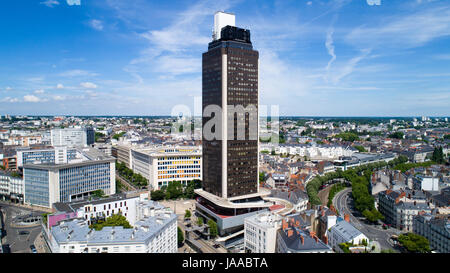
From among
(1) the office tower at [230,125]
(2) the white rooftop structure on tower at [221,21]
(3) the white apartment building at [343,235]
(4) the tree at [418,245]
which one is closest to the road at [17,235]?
(1) the office tower at [230,125]

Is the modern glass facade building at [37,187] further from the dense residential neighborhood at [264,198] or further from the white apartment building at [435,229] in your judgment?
the white apartment building at [435,229]

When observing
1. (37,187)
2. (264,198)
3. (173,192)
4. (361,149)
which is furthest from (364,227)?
(361,149)

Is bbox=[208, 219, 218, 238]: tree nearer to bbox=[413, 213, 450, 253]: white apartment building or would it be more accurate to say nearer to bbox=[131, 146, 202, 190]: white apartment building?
bbox=[413, 213, 450, 253]: white apartment building

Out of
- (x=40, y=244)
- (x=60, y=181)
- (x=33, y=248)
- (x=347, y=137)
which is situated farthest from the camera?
(x=347, y=137)

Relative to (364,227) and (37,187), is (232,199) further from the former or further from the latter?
(37,187)

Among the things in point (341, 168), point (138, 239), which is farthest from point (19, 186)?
point (341, 168)
